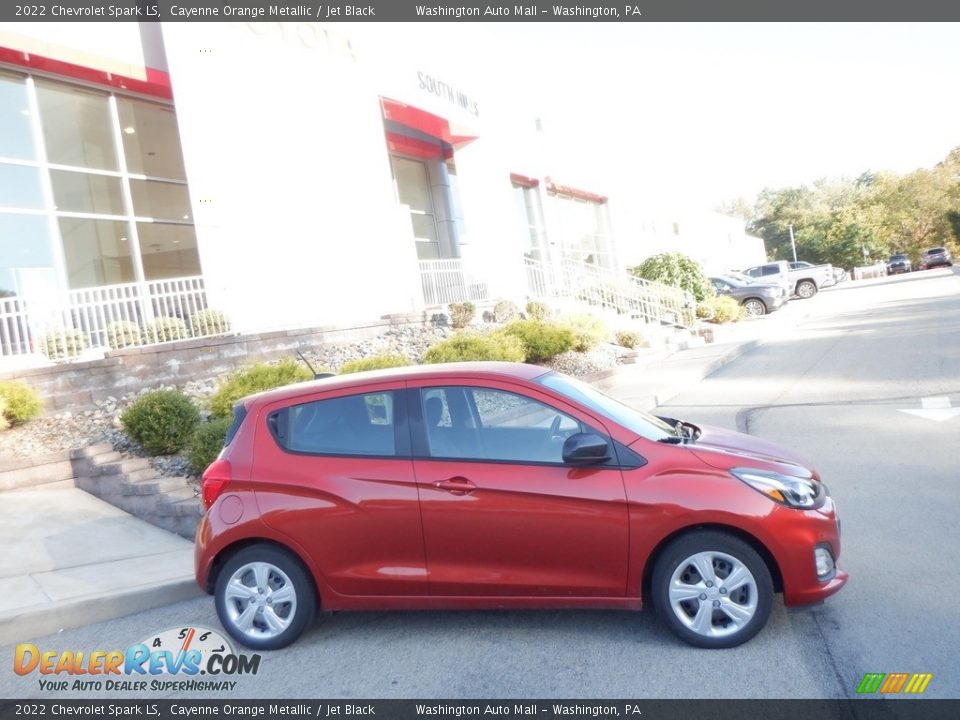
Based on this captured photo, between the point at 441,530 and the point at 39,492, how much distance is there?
608cm

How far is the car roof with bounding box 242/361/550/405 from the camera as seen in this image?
16.1 ft

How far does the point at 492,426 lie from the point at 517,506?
517 millimetres

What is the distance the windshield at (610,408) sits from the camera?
477 centimetres

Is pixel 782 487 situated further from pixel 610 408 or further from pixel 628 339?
pixel 628 339

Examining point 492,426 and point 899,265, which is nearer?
point 492,426

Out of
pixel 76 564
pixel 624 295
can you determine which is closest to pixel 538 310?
pixel 624 295

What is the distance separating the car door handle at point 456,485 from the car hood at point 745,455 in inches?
47.8

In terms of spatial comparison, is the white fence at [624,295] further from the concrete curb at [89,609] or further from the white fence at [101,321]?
the concrete curb at [89,609]

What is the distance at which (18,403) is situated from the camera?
9.87 metres

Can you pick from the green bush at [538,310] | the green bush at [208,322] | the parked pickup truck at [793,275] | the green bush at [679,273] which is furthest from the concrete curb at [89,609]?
the parked pickup truck at [793,275]

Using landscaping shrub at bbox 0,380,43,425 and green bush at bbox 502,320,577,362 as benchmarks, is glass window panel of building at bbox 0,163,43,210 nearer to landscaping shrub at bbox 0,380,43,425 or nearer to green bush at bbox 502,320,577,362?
landscaping shrub at bbox 0,380,43,425

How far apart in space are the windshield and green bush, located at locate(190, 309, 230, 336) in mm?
9536
